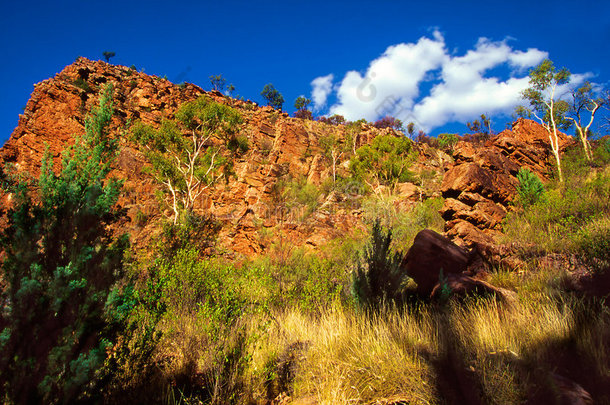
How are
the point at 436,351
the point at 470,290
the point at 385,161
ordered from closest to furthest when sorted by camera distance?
the point at 436,351 → the point at 470,290 → the point at 385,161

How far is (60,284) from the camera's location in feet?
6.70

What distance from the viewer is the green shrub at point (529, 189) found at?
10.8 metres

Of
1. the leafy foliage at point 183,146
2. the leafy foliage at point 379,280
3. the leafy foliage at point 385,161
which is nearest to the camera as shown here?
the leafy foliage at point 379,280

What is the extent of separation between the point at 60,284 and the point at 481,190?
12858 mm

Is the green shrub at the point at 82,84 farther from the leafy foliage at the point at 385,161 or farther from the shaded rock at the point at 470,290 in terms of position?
the shaded rock at the point at 470,290

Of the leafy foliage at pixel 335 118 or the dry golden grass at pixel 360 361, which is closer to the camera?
the dry golden grass at pixel 360 361

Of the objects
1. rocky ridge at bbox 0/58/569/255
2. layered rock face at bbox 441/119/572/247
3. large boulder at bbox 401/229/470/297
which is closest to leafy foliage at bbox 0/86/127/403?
rocky ridge at bbox 0/58/569/255

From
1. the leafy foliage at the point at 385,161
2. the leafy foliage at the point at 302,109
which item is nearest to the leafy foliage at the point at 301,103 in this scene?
the leafy foliage at the point at 302,109

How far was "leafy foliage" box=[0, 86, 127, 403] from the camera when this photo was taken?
1885mm

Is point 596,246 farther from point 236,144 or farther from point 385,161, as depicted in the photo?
point 236,144

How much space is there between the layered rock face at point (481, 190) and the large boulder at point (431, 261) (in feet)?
8.57

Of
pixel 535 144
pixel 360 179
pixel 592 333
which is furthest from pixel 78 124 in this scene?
pixel 535 144

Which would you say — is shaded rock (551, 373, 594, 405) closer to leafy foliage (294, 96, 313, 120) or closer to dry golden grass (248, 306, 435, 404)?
dry golden grass (248, 306, 435, 404)

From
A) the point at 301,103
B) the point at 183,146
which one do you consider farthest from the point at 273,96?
the point at 183,146
